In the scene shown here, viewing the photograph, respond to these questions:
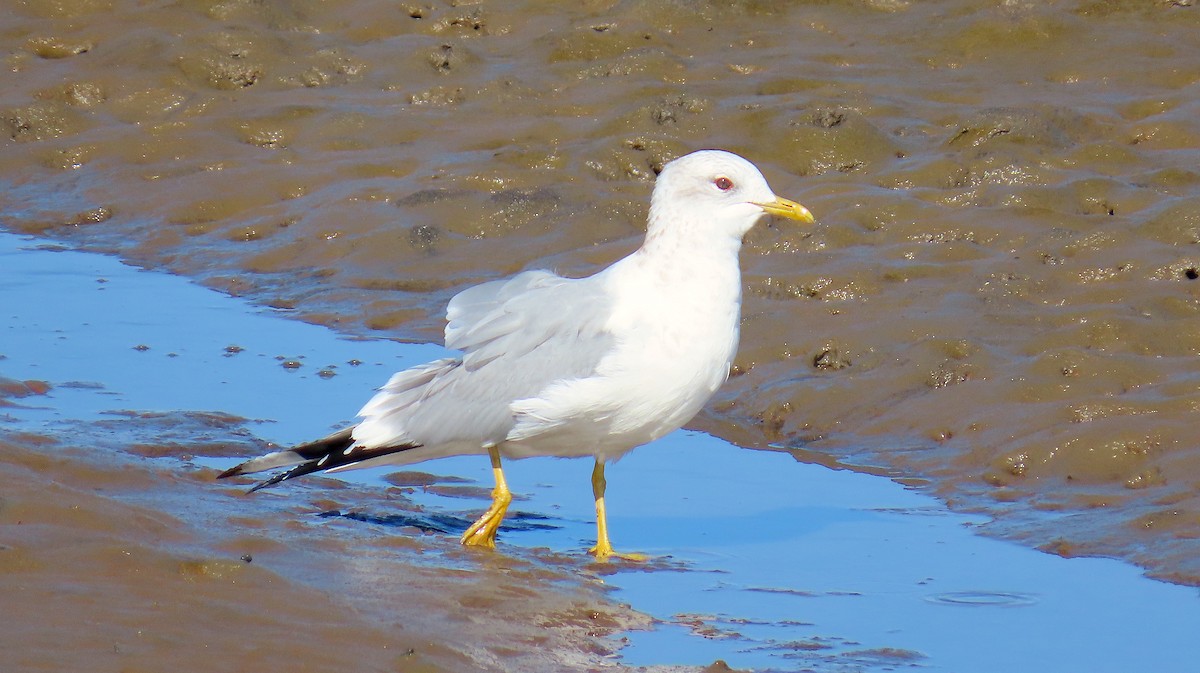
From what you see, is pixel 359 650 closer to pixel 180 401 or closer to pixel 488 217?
pixel 180 401

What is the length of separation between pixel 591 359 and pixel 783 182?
14.7 feet

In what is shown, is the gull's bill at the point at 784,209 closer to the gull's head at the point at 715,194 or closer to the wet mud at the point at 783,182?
the gull's head at the point at 715,194

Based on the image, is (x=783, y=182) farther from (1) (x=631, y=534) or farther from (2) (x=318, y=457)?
(2) (x=318, y=457)

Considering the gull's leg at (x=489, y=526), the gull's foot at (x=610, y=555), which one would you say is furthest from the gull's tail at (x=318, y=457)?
the gull's foot at (x=610, y=555)

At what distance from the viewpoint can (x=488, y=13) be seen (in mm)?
12609

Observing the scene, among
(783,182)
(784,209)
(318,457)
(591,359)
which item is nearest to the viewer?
(591,359)

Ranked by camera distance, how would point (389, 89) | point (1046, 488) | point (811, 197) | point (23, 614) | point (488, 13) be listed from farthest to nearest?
1. point (488, 13)
2. point (389, 89)
3. point (811, 197)
4. point (1046, 488)
5. point (23, 614)

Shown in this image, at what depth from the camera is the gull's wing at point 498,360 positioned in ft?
18.5

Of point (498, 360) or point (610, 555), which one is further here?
point (498, 360)

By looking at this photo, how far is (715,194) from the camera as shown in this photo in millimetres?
5836

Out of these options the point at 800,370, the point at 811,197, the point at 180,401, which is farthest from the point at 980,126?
the point at 180,401

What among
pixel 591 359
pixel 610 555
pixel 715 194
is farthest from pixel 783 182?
pixel 610 555

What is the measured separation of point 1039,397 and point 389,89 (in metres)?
6.18

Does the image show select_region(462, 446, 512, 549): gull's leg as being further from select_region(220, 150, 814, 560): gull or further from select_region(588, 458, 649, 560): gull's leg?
select_region(588, 458, 649, 560): gull's leg
